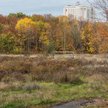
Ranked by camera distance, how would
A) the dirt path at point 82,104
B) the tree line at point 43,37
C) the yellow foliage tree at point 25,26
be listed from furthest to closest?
the yellow foliage tree at point 25,26, the tree line at point 43,37, the dirt path at point 82,104

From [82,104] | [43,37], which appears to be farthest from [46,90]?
[43,37]

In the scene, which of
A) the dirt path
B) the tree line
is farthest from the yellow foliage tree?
the dirt path

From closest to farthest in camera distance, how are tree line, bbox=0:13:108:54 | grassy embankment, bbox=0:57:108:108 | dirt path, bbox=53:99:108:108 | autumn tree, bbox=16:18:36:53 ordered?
dirt path, bbox=53:99:108:108 < grassy embankment, bbox=0:57:108:108 < tree line, bbox=0:13:108:54 < autumn tree, bbox=16:18:36:53

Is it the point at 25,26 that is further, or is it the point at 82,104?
the point at 25,26

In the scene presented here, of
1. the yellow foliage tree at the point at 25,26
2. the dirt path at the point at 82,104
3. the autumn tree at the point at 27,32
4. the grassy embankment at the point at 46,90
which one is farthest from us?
the yellow foliage tree at the point at 25,26

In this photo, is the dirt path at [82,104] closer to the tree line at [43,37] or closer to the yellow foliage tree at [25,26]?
the tree line at [43,37]

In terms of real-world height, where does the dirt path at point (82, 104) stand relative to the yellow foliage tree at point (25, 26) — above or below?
below

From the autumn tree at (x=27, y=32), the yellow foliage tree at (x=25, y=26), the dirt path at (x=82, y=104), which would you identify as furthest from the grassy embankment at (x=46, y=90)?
the yellow foliage tree at (x=25, y=26)

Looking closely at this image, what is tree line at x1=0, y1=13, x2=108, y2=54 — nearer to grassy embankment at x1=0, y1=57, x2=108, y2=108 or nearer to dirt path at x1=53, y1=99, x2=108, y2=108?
grassy embankment at x1=0, y1=57, x2=108, y2=108

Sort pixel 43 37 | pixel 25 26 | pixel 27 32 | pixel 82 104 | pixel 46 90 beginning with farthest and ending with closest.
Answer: pixel 25 26 → pixel 43 37 → pixel 27 32 → pixel 46 90 → pixel 82 104

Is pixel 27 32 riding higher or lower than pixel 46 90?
higher

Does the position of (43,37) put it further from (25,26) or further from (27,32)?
(25,26)

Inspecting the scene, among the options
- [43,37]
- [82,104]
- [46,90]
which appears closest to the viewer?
[82,104]

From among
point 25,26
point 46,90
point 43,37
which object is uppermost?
point 25,26
